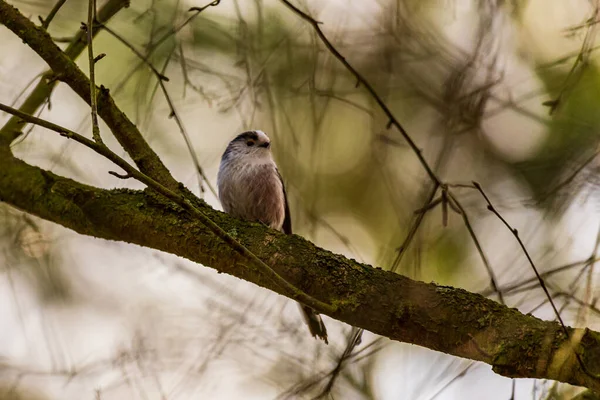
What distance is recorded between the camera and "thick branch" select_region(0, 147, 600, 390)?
247 centimetres

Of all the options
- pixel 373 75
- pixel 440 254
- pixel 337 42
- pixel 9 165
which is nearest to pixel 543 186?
pixel 440 254

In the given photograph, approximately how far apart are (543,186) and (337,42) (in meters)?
1.39

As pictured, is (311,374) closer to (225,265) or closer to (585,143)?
(225,265)

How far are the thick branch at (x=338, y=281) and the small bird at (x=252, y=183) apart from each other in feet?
5.98

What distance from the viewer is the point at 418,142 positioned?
4039mm

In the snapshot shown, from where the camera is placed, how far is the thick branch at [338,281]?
8.12 ft

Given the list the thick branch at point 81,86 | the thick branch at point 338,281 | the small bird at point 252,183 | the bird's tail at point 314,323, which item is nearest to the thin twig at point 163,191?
the thick branch at point 338,281

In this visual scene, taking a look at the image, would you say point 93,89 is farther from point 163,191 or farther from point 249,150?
point 249,150

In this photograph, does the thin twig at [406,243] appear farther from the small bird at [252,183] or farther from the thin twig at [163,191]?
the small bird at [252,183]

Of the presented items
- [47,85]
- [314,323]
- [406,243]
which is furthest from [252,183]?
[406,243]

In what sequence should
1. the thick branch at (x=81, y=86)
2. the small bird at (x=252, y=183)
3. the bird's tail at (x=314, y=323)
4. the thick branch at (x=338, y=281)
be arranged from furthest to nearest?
1. the small bird at (x=252, y=183)
2. the bird's tail at (x=314, y=323)
3. the thick branch at (x=81, y=86)
4. the thick branch at (x=338, y=281)

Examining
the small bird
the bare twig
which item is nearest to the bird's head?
the small bird

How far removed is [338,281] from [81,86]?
1650mm

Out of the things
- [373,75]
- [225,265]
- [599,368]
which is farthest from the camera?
[373,75]
